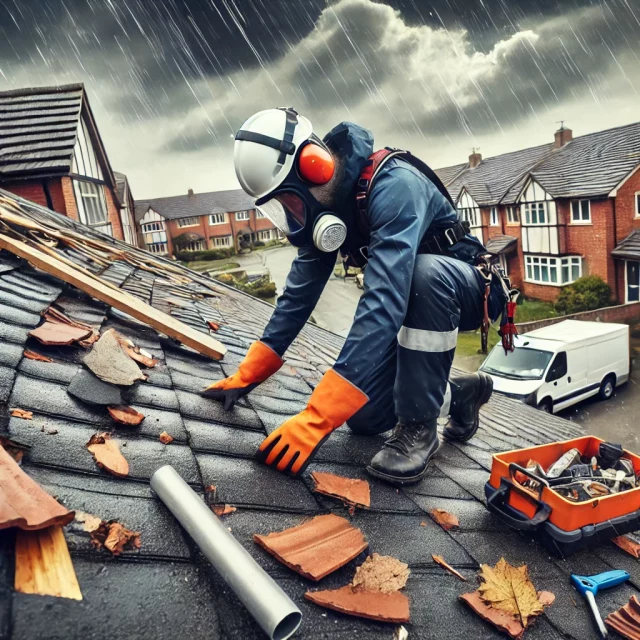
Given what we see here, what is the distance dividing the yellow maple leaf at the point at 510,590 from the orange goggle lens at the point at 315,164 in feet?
5.87

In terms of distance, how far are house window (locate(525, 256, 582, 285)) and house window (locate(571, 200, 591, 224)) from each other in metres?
1.71

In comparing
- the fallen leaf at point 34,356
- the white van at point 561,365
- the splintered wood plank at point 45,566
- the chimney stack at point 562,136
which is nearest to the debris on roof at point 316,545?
the splintered wood plank at point 45,566

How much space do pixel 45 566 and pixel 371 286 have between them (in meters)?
1.46

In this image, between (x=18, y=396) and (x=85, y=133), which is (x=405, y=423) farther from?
(x=85, y=133)

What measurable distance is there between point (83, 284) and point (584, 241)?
2477cm

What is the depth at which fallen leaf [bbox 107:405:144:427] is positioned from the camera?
190 cm

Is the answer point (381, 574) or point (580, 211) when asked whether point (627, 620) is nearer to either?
point (381, 574)

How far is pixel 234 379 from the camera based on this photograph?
2.57 metres

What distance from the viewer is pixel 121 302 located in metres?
3.03

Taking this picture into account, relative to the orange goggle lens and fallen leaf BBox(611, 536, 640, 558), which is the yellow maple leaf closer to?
fallen leaf BBox(611, 536, 640, 558)

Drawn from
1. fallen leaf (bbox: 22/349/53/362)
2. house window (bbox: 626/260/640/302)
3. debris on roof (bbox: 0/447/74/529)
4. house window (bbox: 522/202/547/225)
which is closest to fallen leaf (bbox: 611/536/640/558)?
debris on roof (bbox: 0/447/74/529)

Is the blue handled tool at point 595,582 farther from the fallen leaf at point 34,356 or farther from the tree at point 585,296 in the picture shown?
the tree at point 585,296

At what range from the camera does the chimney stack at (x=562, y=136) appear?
2819cm

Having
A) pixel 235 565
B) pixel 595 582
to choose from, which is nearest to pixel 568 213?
pixel 595 582
